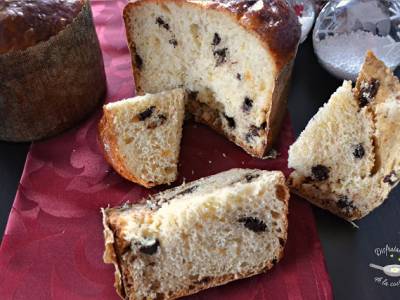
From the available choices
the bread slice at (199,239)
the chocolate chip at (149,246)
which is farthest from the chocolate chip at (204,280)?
the chocolate chip at (149,246)

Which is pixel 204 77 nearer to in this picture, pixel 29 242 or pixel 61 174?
pixel 61 174

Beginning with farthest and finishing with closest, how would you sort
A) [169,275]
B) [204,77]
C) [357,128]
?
[204,77]
[357,128]
[169,275]

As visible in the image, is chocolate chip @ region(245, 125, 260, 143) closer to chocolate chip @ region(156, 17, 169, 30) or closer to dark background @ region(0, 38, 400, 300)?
dark background @ region(0, 38, 400, 300)

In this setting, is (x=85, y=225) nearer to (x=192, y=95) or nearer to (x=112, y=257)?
(x=112, y=257)

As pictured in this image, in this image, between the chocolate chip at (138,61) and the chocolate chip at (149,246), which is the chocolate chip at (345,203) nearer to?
the chocolate chip at (149,246)

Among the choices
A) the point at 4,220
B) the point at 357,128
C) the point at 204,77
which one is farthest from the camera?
the point at 204,77

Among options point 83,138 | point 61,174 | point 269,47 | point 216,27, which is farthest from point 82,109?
point 269,47
